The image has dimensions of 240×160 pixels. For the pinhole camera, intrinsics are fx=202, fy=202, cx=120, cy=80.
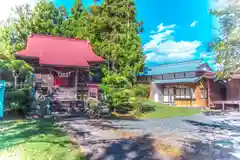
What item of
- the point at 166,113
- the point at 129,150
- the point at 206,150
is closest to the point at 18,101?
the point at 129,150

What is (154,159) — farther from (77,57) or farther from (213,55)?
(77,57)

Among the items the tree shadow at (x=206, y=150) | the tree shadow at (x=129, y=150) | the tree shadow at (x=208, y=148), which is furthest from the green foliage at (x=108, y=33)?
the tree shadow at (x=206, y=150)

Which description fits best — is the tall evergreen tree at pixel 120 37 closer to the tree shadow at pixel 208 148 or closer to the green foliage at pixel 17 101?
the green foliage at pixel 17 101

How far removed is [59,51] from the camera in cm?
1417

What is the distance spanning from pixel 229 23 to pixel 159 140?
208 inches

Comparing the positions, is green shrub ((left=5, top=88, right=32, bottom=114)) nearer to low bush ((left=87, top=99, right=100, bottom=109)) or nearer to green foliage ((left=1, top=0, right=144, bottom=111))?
low bush ((left=87, top=99, right=100, bottom=109))

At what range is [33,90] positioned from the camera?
1128 cm

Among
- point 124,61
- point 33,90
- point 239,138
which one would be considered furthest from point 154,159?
point 124,61

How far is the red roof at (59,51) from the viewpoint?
41.7 feet

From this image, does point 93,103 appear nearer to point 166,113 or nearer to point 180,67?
point 166,113

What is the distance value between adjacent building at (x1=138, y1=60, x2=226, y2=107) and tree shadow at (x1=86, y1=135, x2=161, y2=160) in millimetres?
14934

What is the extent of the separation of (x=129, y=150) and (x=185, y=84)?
18.8 metres

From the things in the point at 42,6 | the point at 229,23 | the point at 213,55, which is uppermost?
the point at 42,6

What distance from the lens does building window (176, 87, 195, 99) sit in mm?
21672
